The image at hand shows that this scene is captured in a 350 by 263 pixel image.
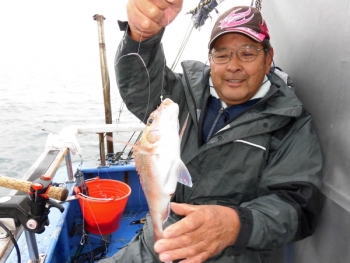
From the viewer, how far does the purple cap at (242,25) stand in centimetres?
236

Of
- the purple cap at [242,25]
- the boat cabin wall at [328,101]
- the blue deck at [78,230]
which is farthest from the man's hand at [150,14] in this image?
the blue deck at [78,230]

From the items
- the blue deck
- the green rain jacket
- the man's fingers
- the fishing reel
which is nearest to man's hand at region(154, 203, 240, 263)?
the man's fingers

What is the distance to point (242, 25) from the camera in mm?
2375

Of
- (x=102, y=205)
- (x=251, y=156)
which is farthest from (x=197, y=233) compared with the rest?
(x=102, y=205)

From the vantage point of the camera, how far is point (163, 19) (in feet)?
6.03

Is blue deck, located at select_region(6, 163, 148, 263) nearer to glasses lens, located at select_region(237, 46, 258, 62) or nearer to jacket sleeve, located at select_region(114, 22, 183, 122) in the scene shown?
jacket sleeve, located at select_region(114, 22, 183, 122)

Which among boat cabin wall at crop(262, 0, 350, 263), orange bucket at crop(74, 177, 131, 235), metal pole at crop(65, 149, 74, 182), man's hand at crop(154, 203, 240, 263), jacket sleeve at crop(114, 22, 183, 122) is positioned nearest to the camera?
man's hand at crop(154, 203, 240, 263)

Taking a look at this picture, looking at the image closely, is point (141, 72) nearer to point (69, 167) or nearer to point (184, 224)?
point (184, 224)

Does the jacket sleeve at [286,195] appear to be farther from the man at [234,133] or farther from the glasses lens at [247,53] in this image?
the glasses lens at [247,53]

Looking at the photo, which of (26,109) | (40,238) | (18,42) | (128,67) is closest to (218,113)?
(128,67)

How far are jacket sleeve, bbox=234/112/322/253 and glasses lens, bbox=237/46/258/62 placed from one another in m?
0.66

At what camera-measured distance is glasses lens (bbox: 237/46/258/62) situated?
95.7 inches

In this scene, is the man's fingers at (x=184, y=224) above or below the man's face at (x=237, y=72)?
below

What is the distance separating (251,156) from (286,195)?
41 cm
